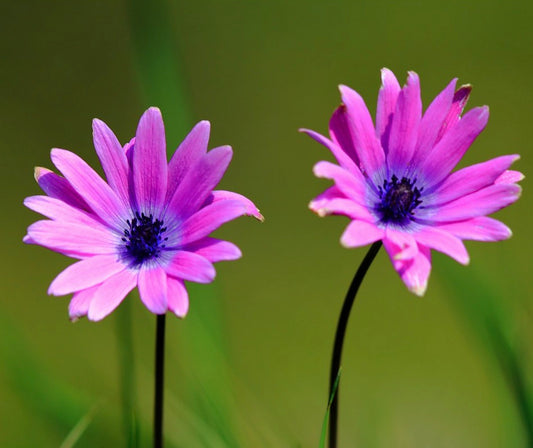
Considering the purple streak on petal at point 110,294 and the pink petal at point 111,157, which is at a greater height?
the pink petal at point 111,157

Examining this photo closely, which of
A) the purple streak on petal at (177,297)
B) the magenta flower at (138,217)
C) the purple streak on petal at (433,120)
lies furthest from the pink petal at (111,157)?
the purple streak on petal at (433,120)

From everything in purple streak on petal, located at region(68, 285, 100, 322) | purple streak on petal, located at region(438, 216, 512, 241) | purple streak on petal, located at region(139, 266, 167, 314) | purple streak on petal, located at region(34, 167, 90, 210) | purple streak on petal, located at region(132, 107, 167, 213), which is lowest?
purple streak on petal, located at region(68, 285, 100, 322)

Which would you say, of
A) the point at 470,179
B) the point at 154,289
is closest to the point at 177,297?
the point at 154,289

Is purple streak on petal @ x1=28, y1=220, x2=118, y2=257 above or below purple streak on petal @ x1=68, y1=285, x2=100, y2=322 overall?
above

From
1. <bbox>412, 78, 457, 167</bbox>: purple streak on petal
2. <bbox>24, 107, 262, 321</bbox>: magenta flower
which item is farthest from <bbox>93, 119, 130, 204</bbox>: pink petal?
<bbox>412, 78, 457, 167</bbox>: purple streak on petal

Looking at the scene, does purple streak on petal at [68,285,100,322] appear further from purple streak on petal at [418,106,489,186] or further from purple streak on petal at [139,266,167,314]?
purple streak on petal at [418,106,489,186]

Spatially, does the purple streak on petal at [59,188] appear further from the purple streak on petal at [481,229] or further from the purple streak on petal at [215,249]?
the purple streak on petal at [481,229]
